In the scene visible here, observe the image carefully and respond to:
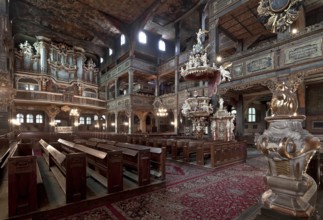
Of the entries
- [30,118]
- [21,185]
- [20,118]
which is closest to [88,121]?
[30,118]

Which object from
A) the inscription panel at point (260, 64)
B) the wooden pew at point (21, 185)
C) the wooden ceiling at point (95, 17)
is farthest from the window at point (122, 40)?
the wooden pew at point (21, 185)

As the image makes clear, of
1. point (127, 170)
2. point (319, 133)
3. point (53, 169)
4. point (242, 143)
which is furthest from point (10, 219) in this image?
point (319, 133)

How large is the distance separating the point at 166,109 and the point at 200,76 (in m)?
6.43

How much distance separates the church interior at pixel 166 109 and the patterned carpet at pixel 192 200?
0.03 metres

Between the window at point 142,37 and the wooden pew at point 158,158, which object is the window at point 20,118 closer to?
the window at point 142,37

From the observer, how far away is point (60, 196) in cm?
312

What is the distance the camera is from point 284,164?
169 cm

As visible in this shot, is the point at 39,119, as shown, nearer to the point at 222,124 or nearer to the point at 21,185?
the point at 222,124

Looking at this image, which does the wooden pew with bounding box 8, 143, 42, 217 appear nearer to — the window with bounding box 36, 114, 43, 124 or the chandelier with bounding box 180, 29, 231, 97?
the chandelier with bounding box 180, 29, 231, 97

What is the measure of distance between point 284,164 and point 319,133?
1059 centimetres

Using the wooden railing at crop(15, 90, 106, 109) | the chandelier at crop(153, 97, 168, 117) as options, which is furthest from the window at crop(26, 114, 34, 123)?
the chandelier at crop(153, 97, 168, 117)

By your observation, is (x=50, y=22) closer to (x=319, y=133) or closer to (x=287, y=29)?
(x=287, y=29)

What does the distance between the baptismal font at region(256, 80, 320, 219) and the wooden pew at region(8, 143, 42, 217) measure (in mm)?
3145

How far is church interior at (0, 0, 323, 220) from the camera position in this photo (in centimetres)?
247
